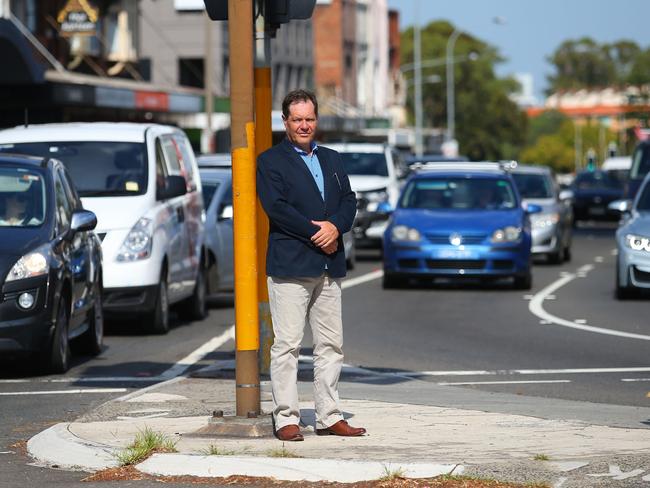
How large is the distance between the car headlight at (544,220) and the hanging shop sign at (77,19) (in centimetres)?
1568

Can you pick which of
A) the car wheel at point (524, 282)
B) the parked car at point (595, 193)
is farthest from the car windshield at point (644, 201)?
the parked car at point (595, 193)

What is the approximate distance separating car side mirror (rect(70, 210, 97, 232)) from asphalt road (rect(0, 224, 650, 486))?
113 centimetres

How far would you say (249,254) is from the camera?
32.4 ft

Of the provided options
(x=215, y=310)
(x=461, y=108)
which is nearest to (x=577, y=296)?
(x=215, y=310)

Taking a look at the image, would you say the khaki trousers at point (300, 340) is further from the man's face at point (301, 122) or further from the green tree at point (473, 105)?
the green tree at point (473, 105)

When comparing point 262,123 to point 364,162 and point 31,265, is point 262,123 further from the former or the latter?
point 364,162

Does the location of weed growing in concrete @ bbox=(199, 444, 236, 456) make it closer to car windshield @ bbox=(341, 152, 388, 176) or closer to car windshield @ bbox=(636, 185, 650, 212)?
car windshield @ bbox=(636, 185, 650, 212)

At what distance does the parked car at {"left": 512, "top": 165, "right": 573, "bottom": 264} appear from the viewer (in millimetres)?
31328

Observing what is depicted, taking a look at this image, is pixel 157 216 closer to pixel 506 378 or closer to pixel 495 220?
pixel 506 378

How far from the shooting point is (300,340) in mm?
9781

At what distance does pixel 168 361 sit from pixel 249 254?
5657 mm

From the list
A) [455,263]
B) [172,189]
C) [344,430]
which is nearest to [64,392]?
[344,430]

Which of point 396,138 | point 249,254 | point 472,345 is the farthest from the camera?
point 396,138

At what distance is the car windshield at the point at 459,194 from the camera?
2534cm
